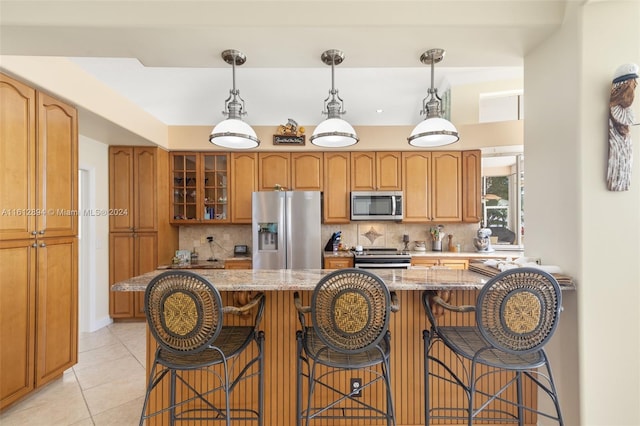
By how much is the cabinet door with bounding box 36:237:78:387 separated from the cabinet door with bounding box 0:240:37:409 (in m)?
0.05

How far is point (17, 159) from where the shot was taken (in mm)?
2102

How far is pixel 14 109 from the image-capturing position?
2.09m

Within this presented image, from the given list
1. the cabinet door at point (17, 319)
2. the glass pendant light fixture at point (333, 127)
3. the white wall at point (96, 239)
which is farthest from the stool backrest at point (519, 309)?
the white wall at point (96, 239)

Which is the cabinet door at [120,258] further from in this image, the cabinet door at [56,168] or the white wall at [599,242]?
the white wall at [599,242]

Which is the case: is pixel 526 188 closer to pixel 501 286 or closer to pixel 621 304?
pixel 621 304

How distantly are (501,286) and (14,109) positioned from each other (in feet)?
10.7

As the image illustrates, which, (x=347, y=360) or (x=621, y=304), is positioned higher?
(x=621, y=304)

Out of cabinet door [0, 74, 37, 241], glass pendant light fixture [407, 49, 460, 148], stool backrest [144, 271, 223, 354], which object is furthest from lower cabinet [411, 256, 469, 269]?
cabinet door [0, 74, 37, 241]

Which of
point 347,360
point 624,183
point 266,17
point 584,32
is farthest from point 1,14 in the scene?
point 624,183

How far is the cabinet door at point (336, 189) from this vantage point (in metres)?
4.21

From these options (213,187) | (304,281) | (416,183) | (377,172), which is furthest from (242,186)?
(304,281)

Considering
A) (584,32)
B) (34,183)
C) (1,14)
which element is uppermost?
(1,14)

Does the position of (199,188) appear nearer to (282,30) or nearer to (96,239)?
(96,239)

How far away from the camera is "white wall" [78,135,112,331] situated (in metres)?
3.62
